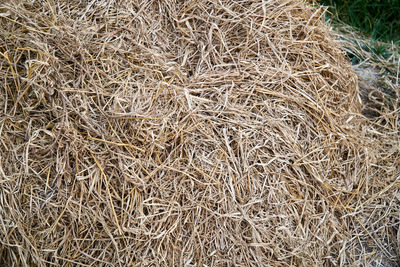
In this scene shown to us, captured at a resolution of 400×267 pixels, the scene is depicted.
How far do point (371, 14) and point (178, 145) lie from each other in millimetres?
1911

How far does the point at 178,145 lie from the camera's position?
1365mm

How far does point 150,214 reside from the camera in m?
1.29

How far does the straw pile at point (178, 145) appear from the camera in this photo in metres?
1.28

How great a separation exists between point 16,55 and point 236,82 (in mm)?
781

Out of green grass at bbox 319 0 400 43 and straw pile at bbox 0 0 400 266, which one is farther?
green grass at bbox 319 0 400 43

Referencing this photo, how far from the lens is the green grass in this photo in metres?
2.50

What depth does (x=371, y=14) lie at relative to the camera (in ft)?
8.55

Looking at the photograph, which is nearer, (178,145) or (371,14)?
(178,145)

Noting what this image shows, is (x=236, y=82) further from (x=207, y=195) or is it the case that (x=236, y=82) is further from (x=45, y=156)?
(x=45, y=156)

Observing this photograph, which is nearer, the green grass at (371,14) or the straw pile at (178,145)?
the straw pile at (178,145)

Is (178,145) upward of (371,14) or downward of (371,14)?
upward

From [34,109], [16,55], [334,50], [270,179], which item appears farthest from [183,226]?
[334,50]

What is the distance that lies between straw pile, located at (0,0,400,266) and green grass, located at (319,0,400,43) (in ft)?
3.53

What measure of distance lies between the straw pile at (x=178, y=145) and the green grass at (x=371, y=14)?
1077 millimetres
